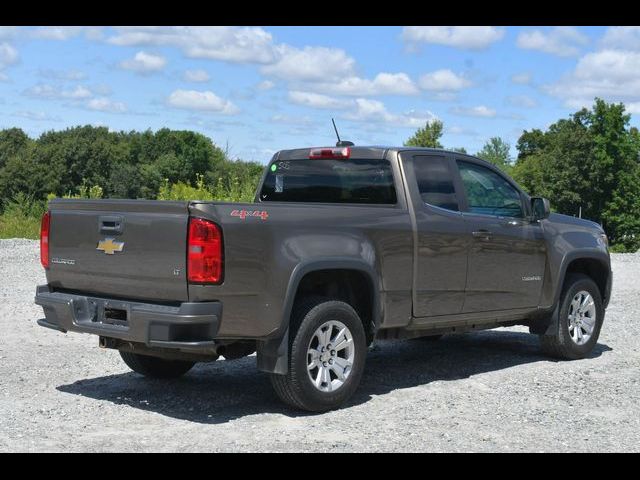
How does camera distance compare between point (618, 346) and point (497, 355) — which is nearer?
point (497, 355)

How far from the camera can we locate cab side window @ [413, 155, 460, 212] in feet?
26.3

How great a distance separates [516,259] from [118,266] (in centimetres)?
385

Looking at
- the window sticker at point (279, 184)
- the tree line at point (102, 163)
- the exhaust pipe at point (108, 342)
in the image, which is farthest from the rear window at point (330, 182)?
the tree line at point (102, 163)

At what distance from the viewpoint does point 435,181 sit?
8.16 m

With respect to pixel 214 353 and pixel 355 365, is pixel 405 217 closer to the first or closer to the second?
pixel 355 365

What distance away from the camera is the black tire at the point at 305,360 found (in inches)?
266

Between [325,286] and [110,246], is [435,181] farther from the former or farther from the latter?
[110,246]

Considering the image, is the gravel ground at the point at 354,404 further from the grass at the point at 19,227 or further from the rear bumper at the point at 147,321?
the grass at the point at 19,227

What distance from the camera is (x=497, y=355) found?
32.3 feet

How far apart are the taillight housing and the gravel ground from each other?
3.52ft

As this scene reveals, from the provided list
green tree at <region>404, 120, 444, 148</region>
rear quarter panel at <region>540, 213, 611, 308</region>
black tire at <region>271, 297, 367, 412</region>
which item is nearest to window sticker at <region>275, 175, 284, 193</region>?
black tire at <region>271, 297, 367, 412</region>

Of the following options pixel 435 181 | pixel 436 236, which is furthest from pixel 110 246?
pixel 435 181

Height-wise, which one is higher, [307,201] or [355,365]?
[307,201]
